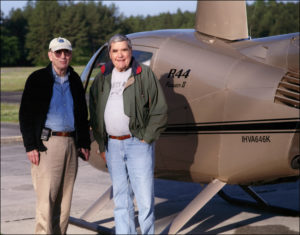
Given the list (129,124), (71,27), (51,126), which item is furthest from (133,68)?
(71,27)

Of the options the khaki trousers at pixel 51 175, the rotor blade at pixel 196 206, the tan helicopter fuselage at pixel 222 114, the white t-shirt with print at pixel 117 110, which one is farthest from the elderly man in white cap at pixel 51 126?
the rotor blade at pixel 196 206

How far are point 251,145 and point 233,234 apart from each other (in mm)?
1501

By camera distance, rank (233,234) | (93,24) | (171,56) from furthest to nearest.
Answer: (93,24)
(233,234)
(171,56)

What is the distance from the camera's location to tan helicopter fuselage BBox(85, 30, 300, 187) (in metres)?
5.11

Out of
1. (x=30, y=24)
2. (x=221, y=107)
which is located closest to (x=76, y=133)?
(x=221, y=107)

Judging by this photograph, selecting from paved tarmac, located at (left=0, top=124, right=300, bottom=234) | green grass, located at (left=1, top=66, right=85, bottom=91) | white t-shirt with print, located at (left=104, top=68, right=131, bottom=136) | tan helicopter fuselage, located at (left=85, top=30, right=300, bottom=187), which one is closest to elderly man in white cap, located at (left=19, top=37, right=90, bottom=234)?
white t-shirt with print, located at (left=104, top=68, right=131, bottom=136)

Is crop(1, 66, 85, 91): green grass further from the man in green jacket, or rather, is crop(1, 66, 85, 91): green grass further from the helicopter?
the man in green jacket

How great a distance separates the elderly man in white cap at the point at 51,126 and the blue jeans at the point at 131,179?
37cm

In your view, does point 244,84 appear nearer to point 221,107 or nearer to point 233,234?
point 221,107

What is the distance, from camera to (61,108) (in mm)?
4742

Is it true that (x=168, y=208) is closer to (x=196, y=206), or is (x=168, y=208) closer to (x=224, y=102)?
(x=196, y=206)

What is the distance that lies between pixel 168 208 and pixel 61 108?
3.29 metres

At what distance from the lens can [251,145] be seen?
17.1 ft

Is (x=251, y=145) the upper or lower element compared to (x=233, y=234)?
upper
